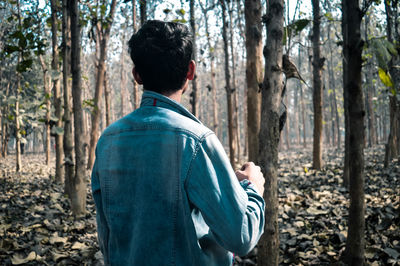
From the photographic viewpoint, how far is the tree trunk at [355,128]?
307cm

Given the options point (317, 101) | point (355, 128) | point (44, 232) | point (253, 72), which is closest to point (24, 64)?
point (44, 232)

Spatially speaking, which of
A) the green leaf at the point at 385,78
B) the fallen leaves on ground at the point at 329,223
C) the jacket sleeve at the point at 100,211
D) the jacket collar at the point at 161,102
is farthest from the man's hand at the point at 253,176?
the fallen leaves on ground at the point at 329,223

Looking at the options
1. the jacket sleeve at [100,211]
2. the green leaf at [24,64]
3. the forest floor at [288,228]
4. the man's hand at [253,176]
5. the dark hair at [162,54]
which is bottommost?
the forest floor at [288,228]

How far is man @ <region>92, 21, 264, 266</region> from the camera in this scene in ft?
3.90

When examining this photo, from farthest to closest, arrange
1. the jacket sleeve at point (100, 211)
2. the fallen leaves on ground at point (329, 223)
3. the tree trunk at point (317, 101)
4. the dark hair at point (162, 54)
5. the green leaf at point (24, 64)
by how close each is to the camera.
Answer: the tree trunk at point (317, 101)
the green leaf at point (24, 64)
the fallen leaves on ground at point (329, 223)
the jacket sleeve at point (100, 211)
the dark hair at point (162, 54)

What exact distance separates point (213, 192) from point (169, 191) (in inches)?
6.5

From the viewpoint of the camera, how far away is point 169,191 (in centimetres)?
120

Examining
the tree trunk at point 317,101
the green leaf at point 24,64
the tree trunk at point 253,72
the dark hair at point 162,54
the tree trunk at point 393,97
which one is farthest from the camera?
the tree trunk at point 317,101

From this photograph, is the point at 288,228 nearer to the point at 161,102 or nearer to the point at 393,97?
the point at 161,102

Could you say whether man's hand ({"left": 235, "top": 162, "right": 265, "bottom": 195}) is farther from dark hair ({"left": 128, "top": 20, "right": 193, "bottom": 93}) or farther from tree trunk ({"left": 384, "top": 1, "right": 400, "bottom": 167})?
tree trunk ({"left": 384, "top": 1, "right": 400, "bottom": 167})

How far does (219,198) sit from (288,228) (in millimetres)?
4055

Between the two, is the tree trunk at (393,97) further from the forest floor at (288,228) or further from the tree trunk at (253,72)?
the tree trunk at (253,72)

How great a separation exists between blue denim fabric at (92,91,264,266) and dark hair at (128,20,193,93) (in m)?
0.13

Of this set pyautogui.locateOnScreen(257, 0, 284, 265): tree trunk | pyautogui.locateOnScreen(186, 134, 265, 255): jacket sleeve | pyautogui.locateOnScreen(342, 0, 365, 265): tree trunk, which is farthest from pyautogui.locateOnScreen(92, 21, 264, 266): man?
pyautogui.locateOnScreen(342, 0, 365, 265): tree trunk
